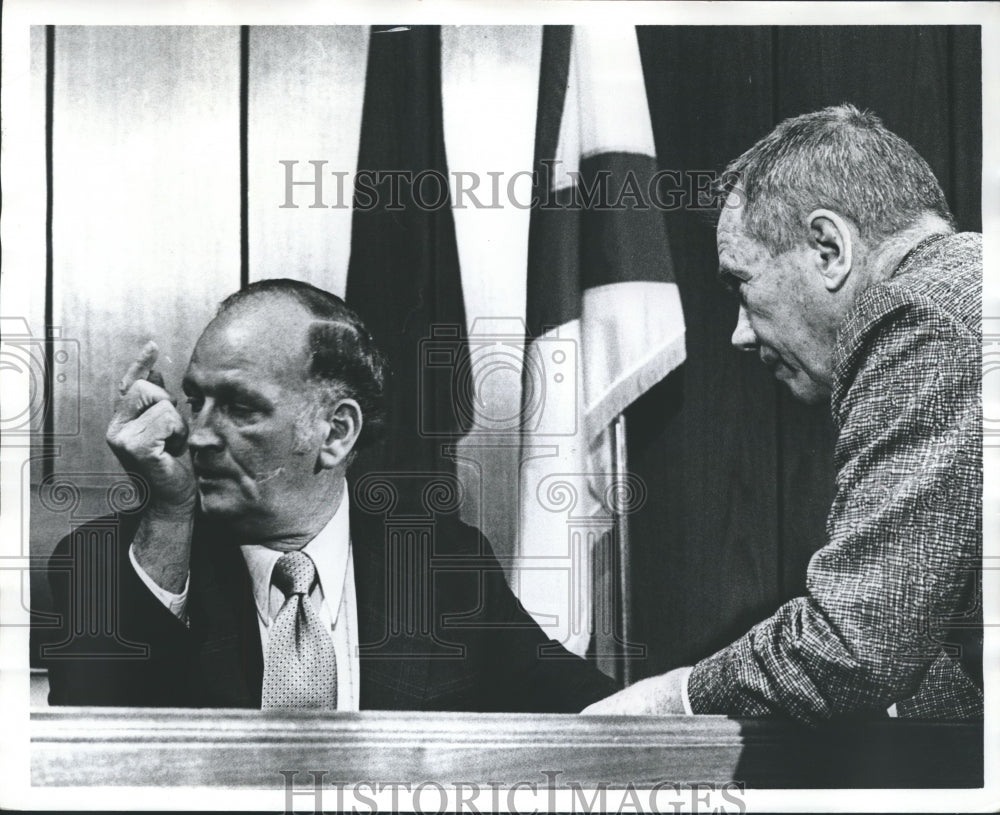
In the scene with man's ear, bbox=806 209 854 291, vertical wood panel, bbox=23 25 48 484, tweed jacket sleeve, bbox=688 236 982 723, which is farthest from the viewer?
vertical wood panel, bbox=23 25 48 484

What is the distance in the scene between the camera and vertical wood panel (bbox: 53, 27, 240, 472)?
2912 millimetres

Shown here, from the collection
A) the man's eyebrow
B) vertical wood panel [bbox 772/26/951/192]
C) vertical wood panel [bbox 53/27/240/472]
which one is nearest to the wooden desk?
vertical wood panel [bbox 53/27/240/472]

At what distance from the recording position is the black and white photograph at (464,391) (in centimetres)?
285

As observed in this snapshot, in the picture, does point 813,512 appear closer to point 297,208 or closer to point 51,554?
point 297,208

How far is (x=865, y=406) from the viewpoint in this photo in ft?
9.04

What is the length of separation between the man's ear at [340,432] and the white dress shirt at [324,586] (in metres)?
0.08

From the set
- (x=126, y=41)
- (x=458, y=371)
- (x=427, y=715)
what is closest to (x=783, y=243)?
(x=458, y=371)

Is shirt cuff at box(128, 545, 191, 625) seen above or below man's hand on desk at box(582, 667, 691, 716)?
above

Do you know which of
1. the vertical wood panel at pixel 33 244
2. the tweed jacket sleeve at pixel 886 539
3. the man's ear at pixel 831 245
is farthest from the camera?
the vertical wood panel at pixel 33 244

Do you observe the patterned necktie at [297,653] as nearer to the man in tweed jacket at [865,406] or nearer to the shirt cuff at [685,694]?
the man in tweed jacket at [865,406]

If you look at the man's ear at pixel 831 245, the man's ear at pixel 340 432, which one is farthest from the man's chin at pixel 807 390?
the man's ear at pixel 340 432

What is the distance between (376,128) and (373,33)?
225 millimetres

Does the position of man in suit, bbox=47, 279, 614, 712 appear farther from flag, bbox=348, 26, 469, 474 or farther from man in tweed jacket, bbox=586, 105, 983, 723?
man in tweed jacket, bbox=586, 105, 983, 723

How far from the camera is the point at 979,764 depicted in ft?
9.45
